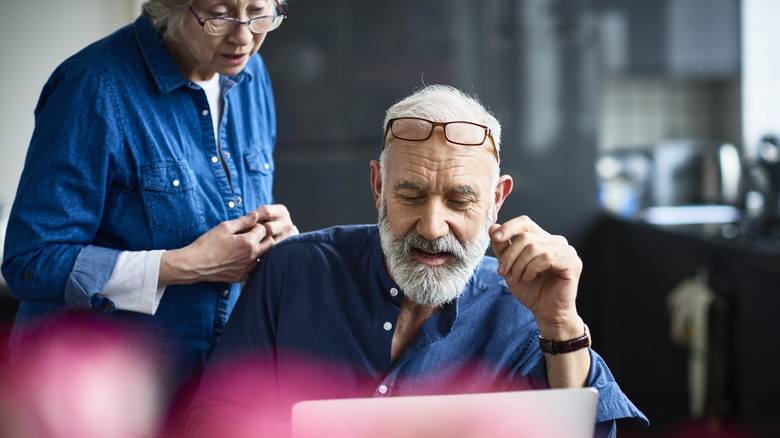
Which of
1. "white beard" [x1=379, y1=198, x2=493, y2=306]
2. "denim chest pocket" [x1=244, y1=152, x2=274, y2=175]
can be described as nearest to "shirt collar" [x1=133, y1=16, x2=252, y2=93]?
"denim chest pocket" [x1=244, y1=152, x2=274, y2=175]

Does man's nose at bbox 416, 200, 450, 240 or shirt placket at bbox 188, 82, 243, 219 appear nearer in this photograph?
man's nose at bbox 416, 200, 450, 240

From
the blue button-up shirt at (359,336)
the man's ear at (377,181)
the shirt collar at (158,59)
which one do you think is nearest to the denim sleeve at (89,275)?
the blue button-up shirt at (359,336)

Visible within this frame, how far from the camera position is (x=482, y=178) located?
1.41m

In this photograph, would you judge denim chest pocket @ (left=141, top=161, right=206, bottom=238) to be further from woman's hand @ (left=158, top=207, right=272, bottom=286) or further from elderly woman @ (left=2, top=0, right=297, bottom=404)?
woman's hand @ (left=158, top=207, right=272, bottom=286)

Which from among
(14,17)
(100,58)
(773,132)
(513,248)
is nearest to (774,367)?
(513,248)

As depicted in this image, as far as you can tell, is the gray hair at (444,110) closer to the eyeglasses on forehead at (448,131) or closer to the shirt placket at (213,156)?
the eyeglasses on forehead at (448,131)

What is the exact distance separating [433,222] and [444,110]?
0.78 ft

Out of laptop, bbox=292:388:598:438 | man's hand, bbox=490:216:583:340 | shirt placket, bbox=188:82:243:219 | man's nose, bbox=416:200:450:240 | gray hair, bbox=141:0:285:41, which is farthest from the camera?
shirt placket, bbox=188:82:243:219

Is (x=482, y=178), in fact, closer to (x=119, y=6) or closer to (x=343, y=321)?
(x=343, y=321)

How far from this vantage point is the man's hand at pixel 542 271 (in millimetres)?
1227

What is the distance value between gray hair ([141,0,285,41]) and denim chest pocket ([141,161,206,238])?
27cm

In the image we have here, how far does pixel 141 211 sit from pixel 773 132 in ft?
15.4

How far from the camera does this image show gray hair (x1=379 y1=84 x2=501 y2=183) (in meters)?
1.44

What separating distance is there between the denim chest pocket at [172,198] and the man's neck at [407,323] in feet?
1.54
